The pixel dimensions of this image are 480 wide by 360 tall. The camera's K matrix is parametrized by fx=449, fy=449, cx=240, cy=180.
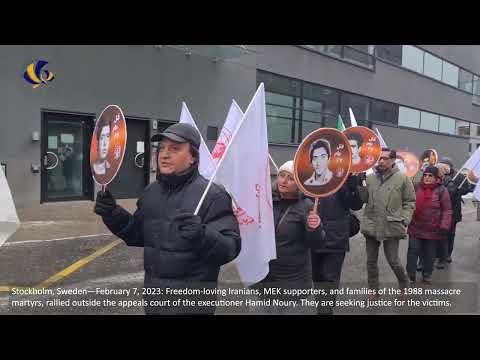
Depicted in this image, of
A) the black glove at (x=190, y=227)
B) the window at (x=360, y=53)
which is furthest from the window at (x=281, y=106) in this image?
the black glove at (x=190, y=227)

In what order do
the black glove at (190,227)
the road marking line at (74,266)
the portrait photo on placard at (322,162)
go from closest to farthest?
the black glove at (190,227), the portrait photo on placard at (322,162), the road marking line at (74,266)

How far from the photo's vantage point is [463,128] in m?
→ 28.0

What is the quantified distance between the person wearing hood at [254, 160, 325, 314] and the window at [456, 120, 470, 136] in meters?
27.6

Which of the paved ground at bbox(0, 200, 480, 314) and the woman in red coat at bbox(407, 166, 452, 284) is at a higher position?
the woman in red coat at bbox(407, 166, 452, 284)

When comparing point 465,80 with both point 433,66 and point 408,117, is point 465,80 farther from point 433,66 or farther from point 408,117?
point 408,117

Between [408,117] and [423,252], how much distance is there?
18.2 metres

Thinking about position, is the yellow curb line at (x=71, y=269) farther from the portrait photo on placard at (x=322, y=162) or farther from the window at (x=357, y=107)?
the window at (x=357, y=107)

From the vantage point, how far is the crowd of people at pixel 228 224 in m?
2.55

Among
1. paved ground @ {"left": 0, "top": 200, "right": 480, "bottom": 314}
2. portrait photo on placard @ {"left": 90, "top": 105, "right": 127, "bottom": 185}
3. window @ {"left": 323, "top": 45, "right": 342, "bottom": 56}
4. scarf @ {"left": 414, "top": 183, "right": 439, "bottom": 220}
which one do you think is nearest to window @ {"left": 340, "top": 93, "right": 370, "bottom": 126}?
window @ {"left": 323, "top": 45, "right": 342, "bottom": 56}

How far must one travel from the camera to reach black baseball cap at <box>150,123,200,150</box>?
2.57m

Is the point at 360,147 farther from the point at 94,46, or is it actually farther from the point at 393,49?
the point at 393,49

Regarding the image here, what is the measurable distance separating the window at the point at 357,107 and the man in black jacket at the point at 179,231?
16.4m

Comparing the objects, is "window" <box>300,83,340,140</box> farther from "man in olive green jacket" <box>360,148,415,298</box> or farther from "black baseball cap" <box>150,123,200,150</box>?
"black baseball cap" <box>150,123,200,150</box>

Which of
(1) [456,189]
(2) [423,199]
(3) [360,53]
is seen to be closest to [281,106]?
(3) [360,53]
